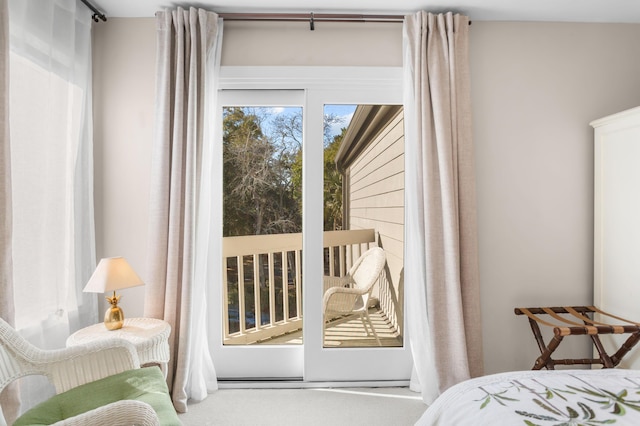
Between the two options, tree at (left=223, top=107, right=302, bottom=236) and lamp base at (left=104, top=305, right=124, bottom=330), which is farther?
tree at (left=223, top=107, right=302, bottom=236)

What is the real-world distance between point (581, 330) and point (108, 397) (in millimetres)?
2351

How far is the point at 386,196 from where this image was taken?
2.83 m

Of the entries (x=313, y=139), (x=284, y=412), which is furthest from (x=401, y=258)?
(x=284, y=412)

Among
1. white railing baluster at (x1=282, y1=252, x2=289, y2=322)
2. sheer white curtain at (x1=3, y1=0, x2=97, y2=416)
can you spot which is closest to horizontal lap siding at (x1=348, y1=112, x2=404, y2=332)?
white railing baluster at (x1=282, y1=252, x2=289, y2=322)

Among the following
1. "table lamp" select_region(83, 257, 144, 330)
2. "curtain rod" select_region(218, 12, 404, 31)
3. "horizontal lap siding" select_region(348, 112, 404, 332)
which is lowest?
"table lamp" select_region(83, 257, 144, 330)

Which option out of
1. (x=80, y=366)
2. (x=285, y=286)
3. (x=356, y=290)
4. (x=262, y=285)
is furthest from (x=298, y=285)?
(x=80, y=366)

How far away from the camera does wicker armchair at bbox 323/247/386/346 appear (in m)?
2.85

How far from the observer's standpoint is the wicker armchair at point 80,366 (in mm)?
1380

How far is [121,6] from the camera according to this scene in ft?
8.52

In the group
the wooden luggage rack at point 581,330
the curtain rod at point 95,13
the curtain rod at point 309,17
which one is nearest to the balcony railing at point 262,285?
the wooden luggage rack at point 581,330

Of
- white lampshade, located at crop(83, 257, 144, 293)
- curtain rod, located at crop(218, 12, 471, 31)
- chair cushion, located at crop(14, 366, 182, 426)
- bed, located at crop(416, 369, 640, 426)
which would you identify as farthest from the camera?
curtain rod, located at crop(218, 12, 471, 31)

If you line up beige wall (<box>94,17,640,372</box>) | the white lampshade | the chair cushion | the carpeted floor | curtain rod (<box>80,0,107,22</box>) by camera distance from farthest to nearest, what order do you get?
beige wall (<box>94,17,640,372</box>) → curtain rod (<box>80,0,107,22</box>) → the carpeted floor → the white lampshade → the chair cushion

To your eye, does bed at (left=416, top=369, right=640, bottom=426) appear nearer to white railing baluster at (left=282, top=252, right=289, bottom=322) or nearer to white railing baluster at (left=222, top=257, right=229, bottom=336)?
white railing baluster at (left=282, top=252, right=289, bottom=322)

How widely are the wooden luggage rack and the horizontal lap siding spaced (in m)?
0.83
